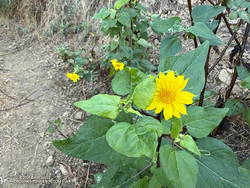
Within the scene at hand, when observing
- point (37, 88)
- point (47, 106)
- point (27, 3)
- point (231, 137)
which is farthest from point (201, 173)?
point (27, 3)

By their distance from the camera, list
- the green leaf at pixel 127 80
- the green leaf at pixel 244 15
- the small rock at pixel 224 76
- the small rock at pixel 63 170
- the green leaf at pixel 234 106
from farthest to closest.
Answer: the small rock at pixel 224 76 → the small rock at pixel 63 170 → the green leaf at pixel 234 106 → the green leaf at pixel 244 15 → the green leaf at pixel 127 80

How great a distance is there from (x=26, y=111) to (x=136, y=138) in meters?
1.63

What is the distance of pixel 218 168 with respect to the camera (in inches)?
35.6

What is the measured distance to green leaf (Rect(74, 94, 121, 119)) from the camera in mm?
702

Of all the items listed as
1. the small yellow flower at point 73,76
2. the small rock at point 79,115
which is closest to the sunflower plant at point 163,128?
the small rock at point 79,115

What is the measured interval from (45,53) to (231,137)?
1.87 meters

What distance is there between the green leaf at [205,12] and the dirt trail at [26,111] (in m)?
1.21

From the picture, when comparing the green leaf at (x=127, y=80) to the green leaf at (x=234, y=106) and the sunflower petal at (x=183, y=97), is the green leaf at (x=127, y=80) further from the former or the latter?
the green leaf at (x=234, y=106)

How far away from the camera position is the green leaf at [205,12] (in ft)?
3.48

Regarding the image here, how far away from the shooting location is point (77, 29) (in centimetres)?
295

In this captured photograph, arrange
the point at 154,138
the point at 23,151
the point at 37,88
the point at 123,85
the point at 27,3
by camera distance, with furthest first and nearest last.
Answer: the point at 27,3
the point at 37,88
the point at 23,151
the point at 123,85
the point at 154,138

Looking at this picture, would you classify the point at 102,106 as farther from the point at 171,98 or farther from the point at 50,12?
the point at 50,12

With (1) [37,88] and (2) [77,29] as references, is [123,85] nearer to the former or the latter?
(1) [37,88]

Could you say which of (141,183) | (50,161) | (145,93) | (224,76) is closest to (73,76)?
(50,161)
